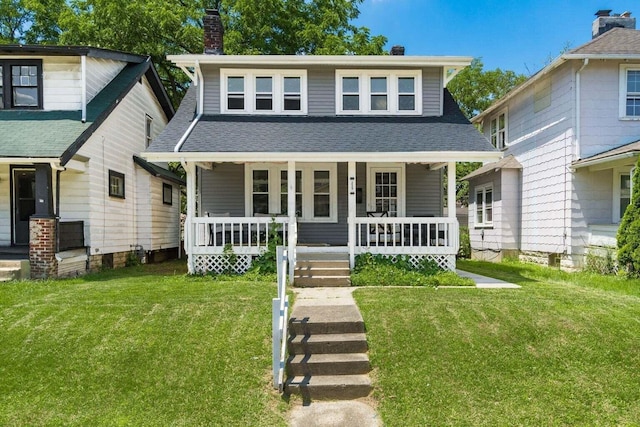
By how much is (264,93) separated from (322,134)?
2337mm

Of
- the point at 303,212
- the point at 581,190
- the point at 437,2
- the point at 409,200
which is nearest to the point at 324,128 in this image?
the point at 303,212

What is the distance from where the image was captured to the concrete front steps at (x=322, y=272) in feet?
29.5

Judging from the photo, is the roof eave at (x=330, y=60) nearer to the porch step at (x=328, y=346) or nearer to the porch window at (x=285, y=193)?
the porch window at (x=285, y=193)

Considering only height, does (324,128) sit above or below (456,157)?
above

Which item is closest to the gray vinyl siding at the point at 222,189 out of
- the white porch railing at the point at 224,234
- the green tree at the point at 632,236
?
the white porch railing at the point at 224,234

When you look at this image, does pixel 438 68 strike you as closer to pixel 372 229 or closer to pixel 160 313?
pixel 372 229

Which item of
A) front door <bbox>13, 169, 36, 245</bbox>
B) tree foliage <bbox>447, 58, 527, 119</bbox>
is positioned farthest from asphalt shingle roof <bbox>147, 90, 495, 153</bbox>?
tree foliage <bbox>447, 58, 527, 119</bbox>

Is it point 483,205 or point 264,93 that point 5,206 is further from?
point 483,205

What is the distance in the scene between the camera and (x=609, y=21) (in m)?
13.8

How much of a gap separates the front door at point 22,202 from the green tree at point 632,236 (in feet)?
48.5

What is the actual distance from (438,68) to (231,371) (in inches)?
395

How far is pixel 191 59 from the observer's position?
11359 mm

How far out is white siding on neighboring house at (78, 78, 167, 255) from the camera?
11.2m

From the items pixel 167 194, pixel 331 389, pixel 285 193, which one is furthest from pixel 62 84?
pixel 331 389
